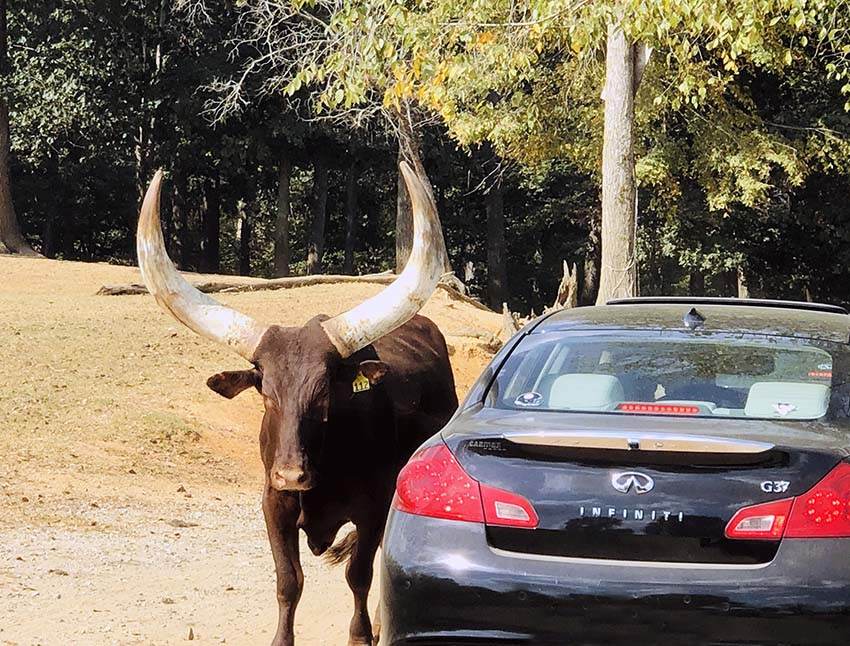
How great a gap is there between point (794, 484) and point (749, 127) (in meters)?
24.2

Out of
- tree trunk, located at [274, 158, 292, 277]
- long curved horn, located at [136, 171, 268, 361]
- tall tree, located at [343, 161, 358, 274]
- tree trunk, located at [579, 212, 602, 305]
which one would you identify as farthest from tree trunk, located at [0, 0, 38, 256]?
long curved horn, located at [136, 171, 268, 361]

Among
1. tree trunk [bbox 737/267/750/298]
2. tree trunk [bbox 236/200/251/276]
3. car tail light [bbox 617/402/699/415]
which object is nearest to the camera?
car tail light [bbox 617/402/699/415]

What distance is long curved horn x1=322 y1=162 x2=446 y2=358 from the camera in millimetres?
7270

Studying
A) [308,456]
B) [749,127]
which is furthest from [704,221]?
[308,456]

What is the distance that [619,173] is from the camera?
15508 millimetres

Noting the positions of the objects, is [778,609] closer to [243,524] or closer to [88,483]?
[243,524]

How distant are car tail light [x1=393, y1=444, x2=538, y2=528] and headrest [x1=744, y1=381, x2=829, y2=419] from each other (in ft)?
3.16

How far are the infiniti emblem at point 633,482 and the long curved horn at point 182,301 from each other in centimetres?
319

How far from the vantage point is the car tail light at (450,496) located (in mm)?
4441

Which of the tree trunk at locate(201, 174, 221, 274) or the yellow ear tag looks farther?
the tree trunk at locate(201, 174, 221, 274)

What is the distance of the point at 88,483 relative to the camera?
11.7m

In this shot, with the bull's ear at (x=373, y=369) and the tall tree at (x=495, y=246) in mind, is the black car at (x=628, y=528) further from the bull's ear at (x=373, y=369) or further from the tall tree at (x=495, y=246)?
the tall tree at (x=495, y=246)

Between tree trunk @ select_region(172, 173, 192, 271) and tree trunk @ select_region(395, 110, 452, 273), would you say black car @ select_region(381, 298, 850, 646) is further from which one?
tree trunk @ select_region(172, 173, 192, 271)

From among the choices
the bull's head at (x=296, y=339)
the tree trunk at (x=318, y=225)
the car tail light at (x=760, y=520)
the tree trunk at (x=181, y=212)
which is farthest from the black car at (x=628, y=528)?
the tree trunk at (x=181, y=212)
